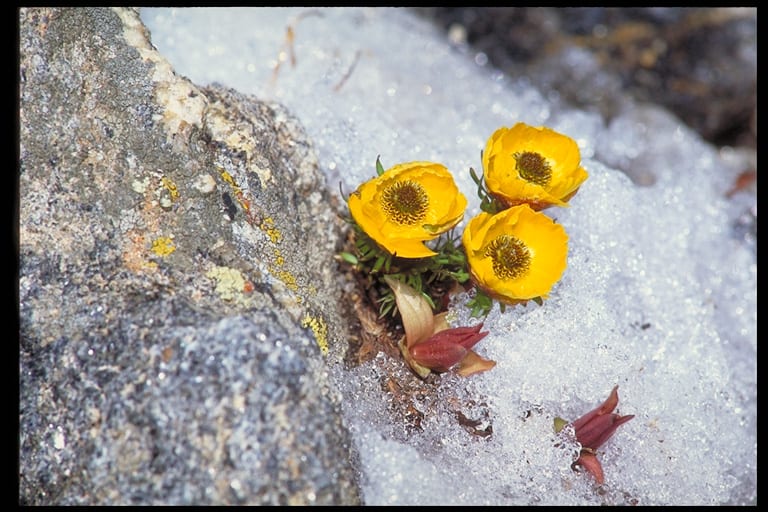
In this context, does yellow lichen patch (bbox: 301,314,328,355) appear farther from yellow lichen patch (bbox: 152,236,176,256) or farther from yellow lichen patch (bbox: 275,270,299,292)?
yellow lichen patch (bbox: 152,236,176,256)

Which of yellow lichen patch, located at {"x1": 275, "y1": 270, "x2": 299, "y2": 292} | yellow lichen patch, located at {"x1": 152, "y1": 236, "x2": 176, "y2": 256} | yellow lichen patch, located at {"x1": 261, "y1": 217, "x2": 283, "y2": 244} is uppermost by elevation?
yellow lichen patch, located at {"x1": 152, "y1": 236, "x2": 176, "y2": 256}

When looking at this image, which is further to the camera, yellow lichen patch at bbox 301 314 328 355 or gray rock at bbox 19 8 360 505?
yellow lichen patch at bbox 301 314 328 355

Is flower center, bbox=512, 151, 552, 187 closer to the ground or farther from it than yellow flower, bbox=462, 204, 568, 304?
farther from it

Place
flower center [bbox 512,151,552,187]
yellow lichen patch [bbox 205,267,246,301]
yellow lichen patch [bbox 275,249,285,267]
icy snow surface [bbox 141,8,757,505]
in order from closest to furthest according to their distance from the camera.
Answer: yellow lichen patch [bbox 205,267,246,301] → yellow lichen patch [bbox 275,249,285,267] → icy snow surface [bbox 141,8,757,505] → flower center [bbox 512,151,552,187]

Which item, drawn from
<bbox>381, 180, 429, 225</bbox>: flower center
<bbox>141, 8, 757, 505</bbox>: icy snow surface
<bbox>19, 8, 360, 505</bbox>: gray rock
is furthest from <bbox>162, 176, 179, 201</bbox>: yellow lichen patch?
<bbox>141, 8, 757, 505</bbox>: icy snow surface

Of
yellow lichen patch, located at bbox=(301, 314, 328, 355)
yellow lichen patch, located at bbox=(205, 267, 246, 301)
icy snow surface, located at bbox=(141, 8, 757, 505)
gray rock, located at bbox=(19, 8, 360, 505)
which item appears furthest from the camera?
icy snow surface, located at bbox=(141, 8, 757, 505)

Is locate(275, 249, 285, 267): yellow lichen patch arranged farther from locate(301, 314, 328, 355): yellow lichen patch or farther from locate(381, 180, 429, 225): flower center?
locate(381, 180, 429, 225): flower center

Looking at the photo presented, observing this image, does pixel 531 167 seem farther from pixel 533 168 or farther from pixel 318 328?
pixel 318 328

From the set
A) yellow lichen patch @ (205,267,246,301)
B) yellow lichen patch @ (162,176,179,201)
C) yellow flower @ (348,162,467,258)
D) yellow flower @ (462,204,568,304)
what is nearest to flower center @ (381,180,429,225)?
yellow flower @ (348,162,467,258)
